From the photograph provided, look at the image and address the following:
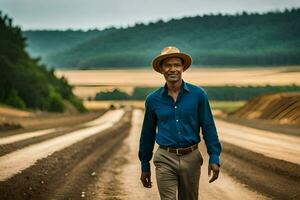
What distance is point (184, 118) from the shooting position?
781cm

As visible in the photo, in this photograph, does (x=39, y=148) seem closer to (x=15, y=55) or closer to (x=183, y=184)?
(x=183, y=184)

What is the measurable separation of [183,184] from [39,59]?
129 metres

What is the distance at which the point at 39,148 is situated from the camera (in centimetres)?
2583

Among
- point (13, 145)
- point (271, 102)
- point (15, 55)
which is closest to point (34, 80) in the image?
point (15, 55)

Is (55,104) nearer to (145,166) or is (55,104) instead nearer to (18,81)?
(18,81)

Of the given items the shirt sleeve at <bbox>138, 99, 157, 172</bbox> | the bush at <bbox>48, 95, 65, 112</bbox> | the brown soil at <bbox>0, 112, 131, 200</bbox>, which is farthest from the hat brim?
the bush at <bbox>48, 95, 65, 112</bbox>

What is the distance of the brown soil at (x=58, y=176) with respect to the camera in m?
14.5

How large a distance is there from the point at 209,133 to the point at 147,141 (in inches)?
29.4

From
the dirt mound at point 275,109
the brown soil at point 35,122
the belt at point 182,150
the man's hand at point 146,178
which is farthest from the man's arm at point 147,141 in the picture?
the dirt mound at point 275,109

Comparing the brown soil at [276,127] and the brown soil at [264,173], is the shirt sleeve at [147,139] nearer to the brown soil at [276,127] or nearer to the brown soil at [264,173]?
the brown soil at [264,173]

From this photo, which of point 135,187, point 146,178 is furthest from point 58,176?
point 146,178

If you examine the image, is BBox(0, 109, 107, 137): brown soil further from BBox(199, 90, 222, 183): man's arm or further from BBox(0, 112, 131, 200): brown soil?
BBox(199, 90, 222, 183): man's arm

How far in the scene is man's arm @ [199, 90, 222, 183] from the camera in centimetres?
776

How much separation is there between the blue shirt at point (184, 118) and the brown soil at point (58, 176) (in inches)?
259
